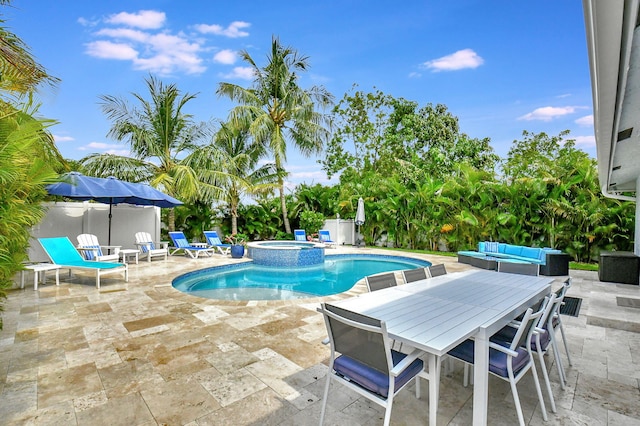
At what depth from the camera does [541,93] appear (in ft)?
56.3

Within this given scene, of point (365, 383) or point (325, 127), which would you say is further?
point (325, 127)

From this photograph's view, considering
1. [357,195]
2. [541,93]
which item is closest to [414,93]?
[541,93]

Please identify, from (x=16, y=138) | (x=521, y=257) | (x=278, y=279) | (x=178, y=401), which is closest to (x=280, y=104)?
(x=278, y=279)

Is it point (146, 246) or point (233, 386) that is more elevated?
point (146, 246)

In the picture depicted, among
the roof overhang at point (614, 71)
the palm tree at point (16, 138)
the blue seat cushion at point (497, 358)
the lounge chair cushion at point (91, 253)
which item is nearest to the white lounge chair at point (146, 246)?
the lounge chair cushion at point (91, 253)

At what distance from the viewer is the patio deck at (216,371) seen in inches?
100

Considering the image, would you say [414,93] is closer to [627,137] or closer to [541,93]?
[541,93]

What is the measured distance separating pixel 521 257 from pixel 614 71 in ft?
26.9

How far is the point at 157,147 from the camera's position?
13461 mm

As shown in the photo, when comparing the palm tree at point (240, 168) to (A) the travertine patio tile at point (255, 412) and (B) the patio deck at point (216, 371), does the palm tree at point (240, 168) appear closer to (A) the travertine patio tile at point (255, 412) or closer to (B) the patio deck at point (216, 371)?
(B) the patio deck at point (216, 371)

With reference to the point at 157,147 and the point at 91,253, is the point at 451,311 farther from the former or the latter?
the point at 157,147

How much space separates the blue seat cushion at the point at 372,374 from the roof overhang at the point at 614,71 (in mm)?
2627

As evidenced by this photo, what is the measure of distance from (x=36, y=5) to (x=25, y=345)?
31.3 feet

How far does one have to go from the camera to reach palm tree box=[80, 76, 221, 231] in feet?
41.6
